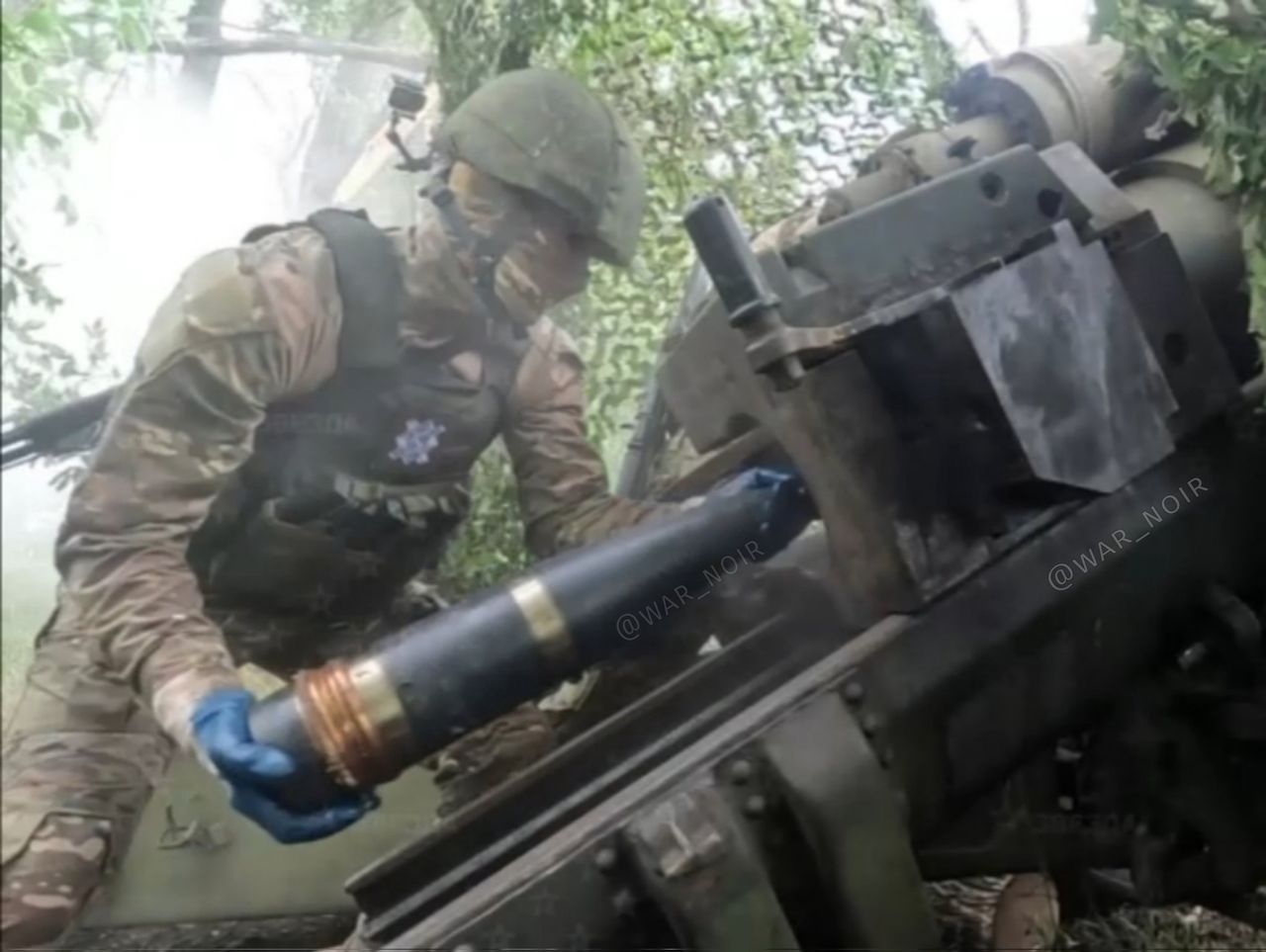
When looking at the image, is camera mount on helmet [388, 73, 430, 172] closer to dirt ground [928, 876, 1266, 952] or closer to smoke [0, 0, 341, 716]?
smoke [0, 0, 341, 716]

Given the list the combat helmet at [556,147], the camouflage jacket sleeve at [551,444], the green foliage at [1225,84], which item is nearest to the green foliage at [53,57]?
the combat helmet at [556,147]

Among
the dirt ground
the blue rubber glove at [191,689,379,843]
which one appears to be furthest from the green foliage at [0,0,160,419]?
the dirt ground

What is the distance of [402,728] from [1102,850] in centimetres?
64

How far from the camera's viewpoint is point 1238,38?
3.87 ft

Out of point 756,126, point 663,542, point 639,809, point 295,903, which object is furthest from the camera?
point 756,126

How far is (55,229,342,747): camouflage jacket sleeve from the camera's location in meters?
1.22

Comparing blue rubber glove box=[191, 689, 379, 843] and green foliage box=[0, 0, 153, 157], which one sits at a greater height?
green foliage box=[0, 0, 153, 157]

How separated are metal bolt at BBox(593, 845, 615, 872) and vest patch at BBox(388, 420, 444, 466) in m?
0.58

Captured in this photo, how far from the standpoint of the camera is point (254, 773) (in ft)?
3.27

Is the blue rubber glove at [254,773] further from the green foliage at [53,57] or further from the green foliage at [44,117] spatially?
the green foliage at [53,57]

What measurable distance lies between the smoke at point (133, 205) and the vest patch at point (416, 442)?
225 millimetres

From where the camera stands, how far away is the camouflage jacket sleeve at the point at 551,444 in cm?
157

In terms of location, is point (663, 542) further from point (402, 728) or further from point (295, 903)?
point (295, 903)

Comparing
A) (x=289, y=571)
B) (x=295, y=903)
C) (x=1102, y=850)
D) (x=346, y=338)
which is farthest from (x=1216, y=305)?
(x=295, y=903)
